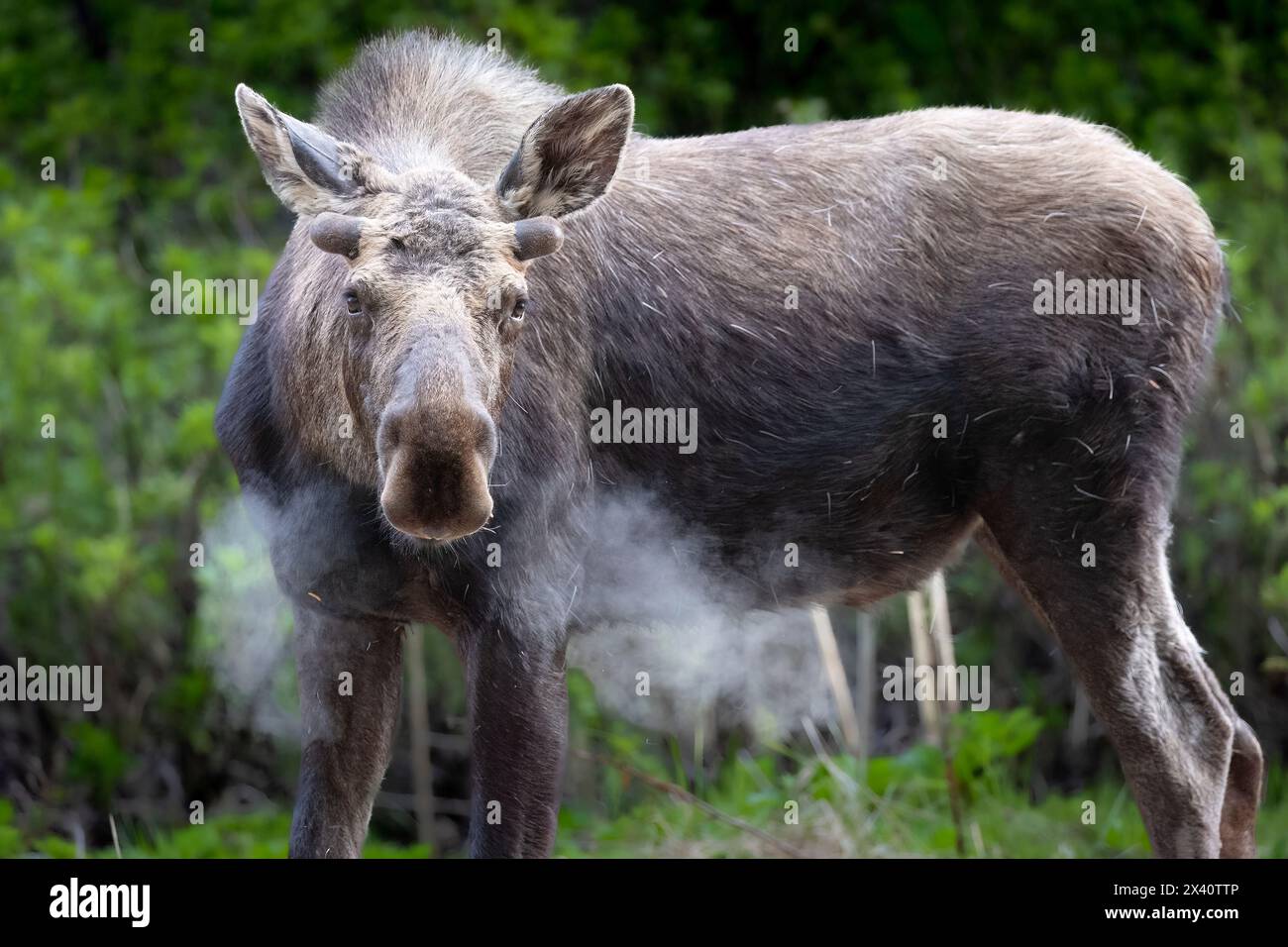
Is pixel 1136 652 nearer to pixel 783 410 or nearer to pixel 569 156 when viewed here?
pixel 783 410

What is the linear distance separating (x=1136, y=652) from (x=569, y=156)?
94.3 inches

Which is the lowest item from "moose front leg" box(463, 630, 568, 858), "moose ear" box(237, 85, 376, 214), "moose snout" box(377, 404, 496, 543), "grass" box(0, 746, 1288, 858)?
"grass" box(0, 746, 1288, 858)

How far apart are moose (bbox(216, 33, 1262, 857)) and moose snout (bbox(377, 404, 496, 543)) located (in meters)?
0.73

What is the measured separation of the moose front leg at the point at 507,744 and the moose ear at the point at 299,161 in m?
1.27

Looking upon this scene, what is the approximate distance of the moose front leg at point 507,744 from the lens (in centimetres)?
455

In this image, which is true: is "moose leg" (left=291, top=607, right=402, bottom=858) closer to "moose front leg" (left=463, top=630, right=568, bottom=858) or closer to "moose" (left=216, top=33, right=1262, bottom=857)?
"moose" (left=216, top=33, right=1262, bottom=857)

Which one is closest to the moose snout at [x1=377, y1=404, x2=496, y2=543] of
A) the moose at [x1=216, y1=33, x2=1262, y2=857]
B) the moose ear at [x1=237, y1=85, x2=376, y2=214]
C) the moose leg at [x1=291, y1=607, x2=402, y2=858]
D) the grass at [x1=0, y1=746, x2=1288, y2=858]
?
the moose at [x1=216, y1=33, x2=1262, y2=857]

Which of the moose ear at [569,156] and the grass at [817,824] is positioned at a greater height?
the moose ear at [569,156]

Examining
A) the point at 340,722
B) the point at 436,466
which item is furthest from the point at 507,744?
the point at 436,466

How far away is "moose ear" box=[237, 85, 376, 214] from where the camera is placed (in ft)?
14.1

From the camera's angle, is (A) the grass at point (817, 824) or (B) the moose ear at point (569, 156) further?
(A) the grass at point (817, 824)

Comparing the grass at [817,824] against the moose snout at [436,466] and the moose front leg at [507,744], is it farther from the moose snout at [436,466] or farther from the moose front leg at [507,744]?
the moose snout at [436,466]

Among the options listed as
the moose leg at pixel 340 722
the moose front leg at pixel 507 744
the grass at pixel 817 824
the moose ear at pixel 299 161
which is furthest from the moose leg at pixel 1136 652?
the moose ear at pixel 299 161

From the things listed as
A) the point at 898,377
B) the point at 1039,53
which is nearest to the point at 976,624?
the point at 1039,53
